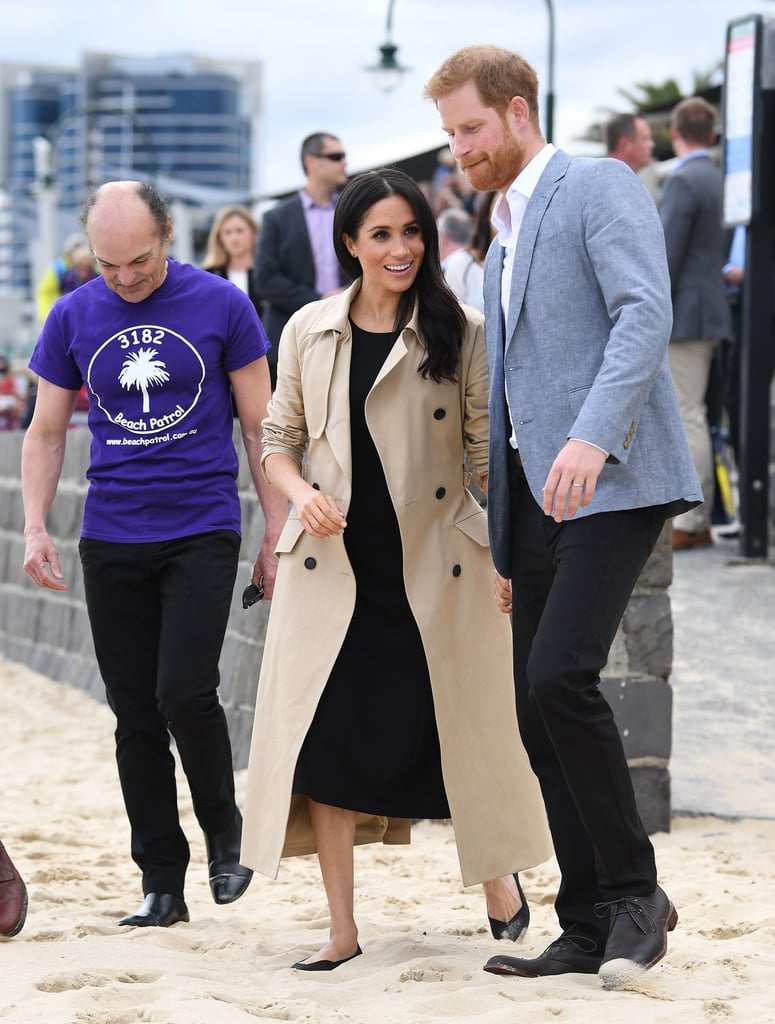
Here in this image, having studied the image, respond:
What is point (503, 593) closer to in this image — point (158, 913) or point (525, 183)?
point (525, 183)

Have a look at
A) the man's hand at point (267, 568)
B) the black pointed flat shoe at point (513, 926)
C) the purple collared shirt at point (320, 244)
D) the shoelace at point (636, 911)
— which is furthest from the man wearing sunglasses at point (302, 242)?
the shoelace at point (636, 911)

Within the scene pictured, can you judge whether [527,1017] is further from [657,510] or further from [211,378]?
[211,378]

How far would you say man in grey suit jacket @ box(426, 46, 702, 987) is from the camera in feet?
11.6

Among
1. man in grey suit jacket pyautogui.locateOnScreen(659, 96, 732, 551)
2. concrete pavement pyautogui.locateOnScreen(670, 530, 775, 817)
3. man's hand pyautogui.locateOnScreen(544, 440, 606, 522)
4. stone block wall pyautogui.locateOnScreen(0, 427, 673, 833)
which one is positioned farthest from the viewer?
man in grey suit jacket pyautogui.locateOnScreen(659, 96, 732, 551)

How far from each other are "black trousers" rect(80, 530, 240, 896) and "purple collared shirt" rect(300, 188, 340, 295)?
4096 mm

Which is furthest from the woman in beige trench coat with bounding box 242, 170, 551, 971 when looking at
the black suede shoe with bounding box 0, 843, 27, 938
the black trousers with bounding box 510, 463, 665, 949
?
the black suede shoe with bounding box 0, 843, 27, 938

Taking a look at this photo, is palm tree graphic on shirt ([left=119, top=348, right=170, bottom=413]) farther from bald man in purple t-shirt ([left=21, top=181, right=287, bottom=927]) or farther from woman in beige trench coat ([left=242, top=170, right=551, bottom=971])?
woman in beige trench coat ([left=242, top=170, right=551, bottom=971])

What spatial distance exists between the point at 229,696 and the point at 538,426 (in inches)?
161

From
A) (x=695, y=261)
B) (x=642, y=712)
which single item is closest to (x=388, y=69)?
(x=695, y=261)

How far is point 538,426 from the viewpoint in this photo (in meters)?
3.72

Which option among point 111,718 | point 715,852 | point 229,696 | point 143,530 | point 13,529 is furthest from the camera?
point 13,529

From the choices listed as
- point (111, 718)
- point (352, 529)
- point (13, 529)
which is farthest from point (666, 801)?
point (13, 529)

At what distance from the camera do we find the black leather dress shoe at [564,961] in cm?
390

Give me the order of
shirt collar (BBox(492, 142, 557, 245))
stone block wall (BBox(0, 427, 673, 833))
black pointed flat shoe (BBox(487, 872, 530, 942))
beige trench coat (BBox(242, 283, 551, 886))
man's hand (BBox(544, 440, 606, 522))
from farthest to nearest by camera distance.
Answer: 1. stone block wall (BBox(0, 427, 673, 833))
2. black pointed flat shoe (BBox(487, 872, 530, 942))
3. beige trench coat (BBox(242, 283, 551, 886))
4. shirt collar (BBox(492, 142, 557, 245))
5. man's hand (BBox(544, 440, 606, 522))
